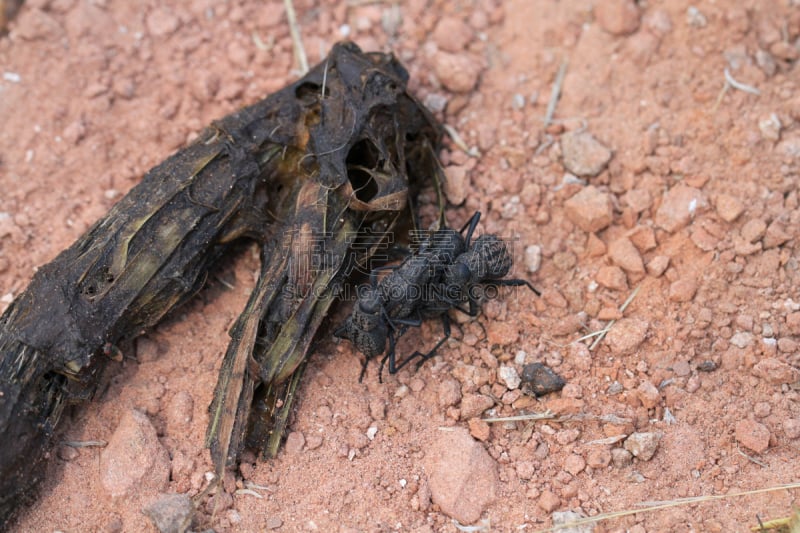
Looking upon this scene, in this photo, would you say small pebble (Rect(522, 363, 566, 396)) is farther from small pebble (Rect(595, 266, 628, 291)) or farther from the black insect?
small pebble (Rect(595, 266, 628, 291))

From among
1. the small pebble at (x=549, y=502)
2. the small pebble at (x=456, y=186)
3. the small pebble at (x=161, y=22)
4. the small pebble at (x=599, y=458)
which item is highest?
the small pebble at (x=161, y=22)

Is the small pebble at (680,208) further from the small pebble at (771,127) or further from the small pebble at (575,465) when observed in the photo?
the small pebble at (575,465)

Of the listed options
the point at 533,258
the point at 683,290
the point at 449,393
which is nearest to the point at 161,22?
the point at 533,258

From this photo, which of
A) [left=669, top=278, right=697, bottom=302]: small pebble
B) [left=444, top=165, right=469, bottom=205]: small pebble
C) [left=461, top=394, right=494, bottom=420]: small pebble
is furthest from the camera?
[left=444, top=165, right=469, bottom=205]: small pebble

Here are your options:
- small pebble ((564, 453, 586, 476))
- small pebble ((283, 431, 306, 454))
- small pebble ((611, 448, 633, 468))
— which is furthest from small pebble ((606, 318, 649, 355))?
small pebble ((283, 431, 306, 454))

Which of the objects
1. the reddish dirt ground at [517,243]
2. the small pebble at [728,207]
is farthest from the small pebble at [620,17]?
the small pebble at [728,207]
